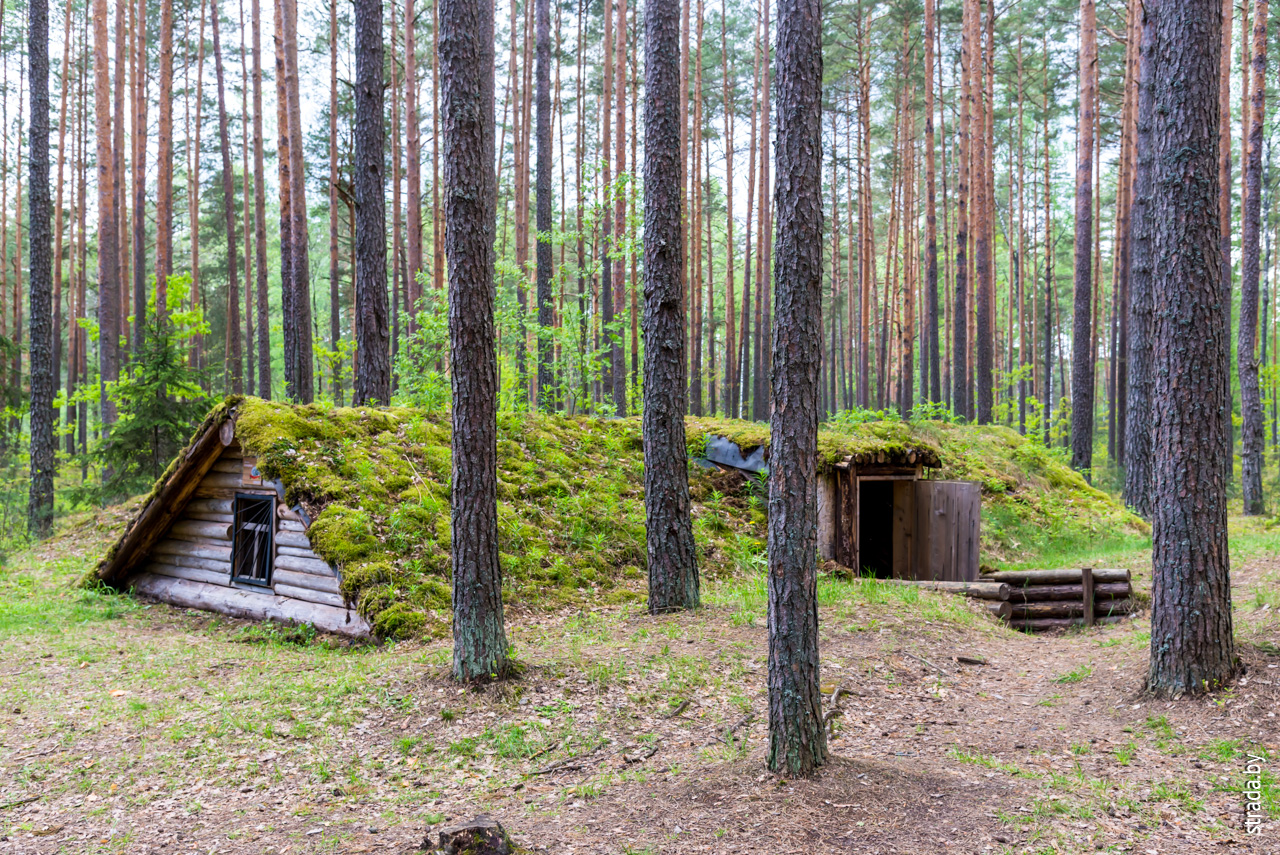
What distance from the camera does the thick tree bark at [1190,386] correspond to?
5.23 meters

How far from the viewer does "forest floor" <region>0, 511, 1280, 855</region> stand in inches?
152

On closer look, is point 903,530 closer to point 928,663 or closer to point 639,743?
point 928,663

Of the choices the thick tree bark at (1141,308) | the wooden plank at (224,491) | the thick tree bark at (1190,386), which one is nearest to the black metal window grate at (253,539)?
the wooden plank at (224,491)

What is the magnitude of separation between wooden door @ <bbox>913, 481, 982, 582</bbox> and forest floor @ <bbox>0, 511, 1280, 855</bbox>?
221 centimetres

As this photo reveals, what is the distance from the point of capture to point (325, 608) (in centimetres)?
855

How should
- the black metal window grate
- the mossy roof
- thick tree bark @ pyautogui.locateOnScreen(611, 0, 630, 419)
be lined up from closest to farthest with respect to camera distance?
the black metal window grate
the mossy roof
thick tree bark @ pyautogui.locateOnScreen(611, 0, 630, 419)

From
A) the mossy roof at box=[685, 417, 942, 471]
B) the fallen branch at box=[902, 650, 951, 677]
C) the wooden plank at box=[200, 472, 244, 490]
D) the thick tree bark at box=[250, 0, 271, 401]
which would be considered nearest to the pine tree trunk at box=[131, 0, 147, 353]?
the thick tree bark at box=[250, 0, 271, 401]

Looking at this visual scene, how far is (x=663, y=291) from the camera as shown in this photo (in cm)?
772

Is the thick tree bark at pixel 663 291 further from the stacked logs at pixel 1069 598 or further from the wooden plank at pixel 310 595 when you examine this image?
the stacked logs at pixel 1069 598

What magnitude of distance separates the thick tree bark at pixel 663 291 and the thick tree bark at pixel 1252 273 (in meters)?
12.8

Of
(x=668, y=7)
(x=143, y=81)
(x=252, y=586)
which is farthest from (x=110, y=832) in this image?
(x=143, y=81)

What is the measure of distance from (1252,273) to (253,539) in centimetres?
1843

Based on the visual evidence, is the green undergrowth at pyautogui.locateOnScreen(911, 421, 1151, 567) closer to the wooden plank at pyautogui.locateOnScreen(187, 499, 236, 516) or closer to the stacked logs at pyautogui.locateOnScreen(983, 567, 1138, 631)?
the stacked logs at pyautogui.locateOnScreen(983, 567, 1138, 631)

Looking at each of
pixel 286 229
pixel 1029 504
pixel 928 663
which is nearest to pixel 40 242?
pixel 286 229
